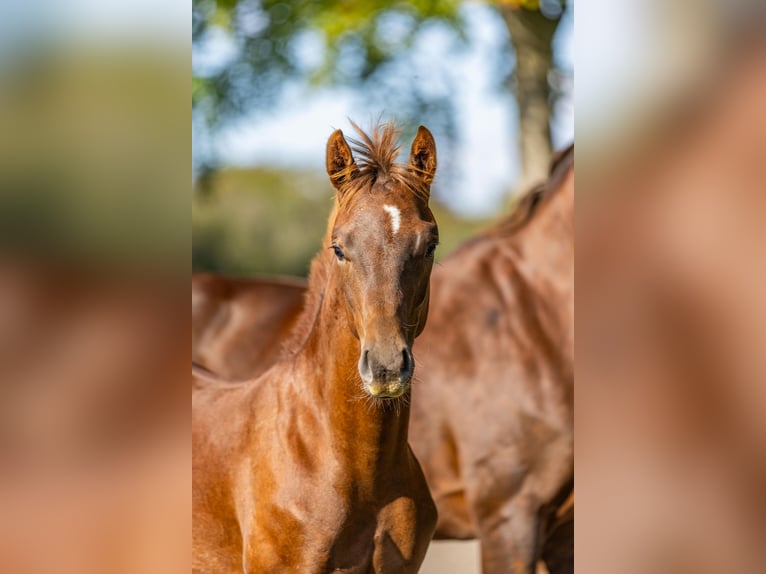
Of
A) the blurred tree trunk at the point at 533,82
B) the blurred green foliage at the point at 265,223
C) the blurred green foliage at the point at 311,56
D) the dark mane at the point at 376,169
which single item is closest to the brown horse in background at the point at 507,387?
the dark mane at the point at 376,169

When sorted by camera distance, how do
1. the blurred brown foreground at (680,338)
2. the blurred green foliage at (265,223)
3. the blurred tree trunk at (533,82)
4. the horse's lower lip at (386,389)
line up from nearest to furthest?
the blurred brown foreground at (680,338), the horse's lower lip at (386,389), the blurred tree trunk at (533,82), the blurred green foliage at (265,223)

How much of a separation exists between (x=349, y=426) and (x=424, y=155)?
2.59 feet

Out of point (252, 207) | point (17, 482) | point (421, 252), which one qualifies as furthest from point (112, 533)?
point (252, 207)

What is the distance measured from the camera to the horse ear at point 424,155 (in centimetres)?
237

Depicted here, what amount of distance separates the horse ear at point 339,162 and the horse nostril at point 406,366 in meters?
0.59

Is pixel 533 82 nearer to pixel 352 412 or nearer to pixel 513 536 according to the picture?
pixel 513 536

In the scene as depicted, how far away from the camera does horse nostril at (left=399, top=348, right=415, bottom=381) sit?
6.41 ft

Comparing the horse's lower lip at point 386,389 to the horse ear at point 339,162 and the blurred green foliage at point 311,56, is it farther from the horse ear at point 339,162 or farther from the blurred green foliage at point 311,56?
the blurred green foliage at point 311,56

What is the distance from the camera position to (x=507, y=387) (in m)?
3.39

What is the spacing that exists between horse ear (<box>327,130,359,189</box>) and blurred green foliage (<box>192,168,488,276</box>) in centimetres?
829

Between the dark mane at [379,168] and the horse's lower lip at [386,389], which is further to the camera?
the dark mane at [379,168]

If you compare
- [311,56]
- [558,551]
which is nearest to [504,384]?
[558,551]

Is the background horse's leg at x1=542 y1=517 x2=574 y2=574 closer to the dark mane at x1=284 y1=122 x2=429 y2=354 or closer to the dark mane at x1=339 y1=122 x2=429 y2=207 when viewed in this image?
the dark mane at x1=284 y1=122 x2=429 y2=354

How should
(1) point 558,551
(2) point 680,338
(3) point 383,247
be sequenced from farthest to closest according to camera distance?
1. (1) point 558,551
2. (3) point 383,247
3. (2) point 680,338
